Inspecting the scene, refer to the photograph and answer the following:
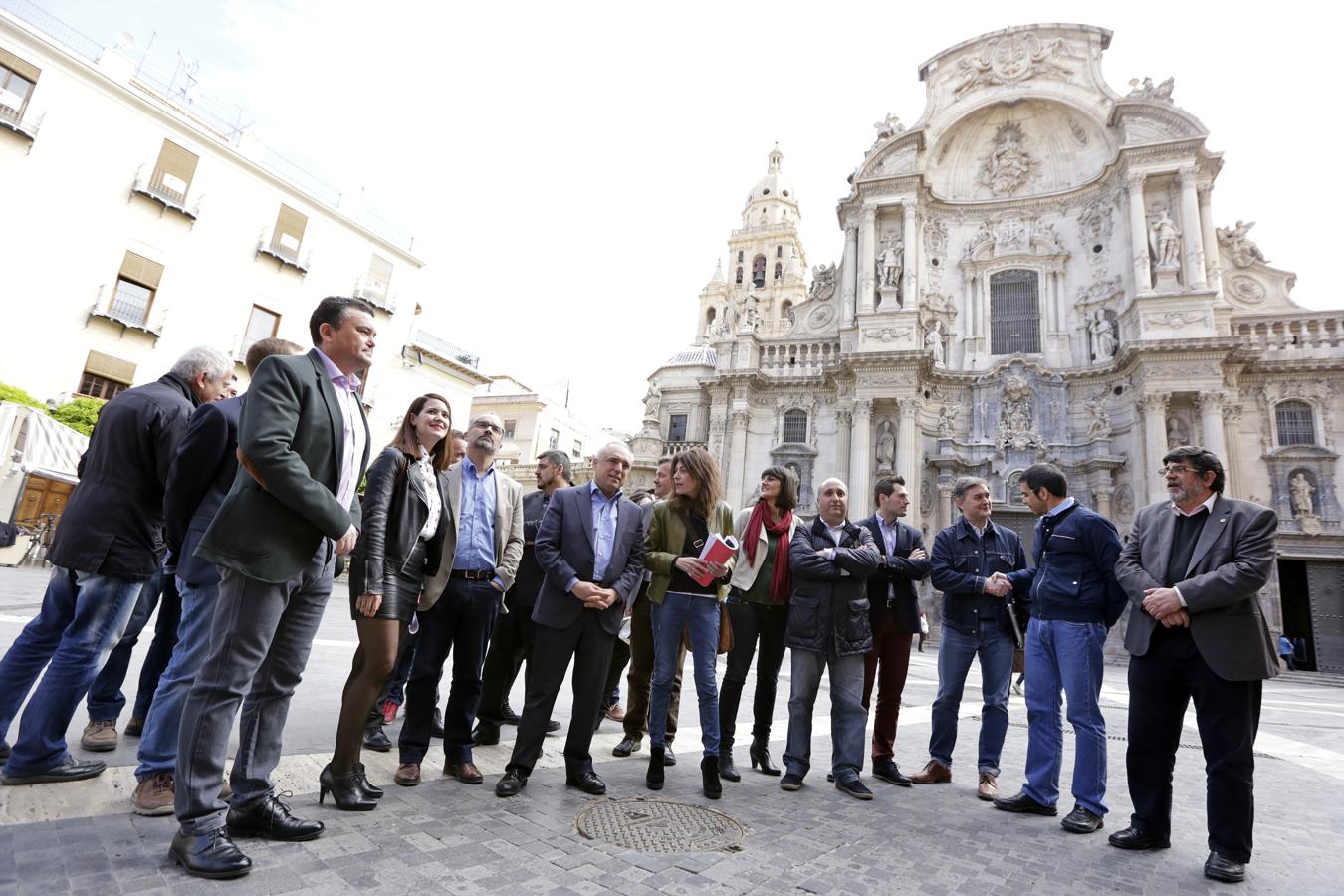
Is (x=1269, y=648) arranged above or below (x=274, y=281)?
below

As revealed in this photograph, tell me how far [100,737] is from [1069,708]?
18.9ft

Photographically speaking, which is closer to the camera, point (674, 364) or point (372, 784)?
point (372, 784)

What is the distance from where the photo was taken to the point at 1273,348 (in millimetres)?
20703

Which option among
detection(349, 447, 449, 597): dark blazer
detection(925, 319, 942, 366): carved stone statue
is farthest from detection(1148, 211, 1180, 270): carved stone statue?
detection(349, 447, 449, 597): dark blazer

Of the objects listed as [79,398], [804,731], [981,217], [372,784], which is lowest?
[372,784]

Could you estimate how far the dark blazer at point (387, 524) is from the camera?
3266 millimetres

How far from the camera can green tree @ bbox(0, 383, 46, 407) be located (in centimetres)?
1425

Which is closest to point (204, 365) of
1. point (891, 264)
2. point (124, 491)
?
point (124, 491)

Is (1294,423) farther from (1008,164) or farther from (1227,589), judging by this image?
(1227,589)

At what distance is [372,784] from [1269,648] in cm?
478

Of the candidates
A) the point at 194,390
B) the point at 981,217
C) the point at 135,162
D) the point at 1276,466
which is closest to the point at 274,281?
the point at 135,162

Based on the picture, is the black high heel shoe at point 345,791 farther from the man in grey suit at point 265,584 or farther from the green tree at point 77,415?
the green tree at point 77,415

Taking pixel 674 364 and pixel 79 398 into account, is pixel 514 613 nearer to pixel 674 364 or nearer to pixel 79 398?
pixel 79 398

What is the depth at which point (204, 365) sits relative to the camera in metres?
3.84
